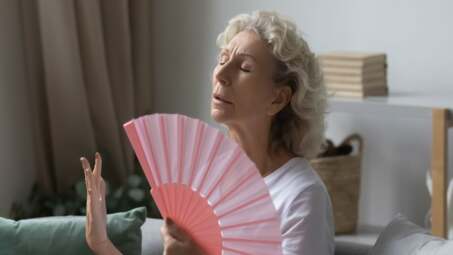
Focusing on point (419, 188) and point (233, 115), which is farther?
point (419, 188)

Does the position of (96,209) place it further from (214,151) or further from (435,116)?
(435,116)

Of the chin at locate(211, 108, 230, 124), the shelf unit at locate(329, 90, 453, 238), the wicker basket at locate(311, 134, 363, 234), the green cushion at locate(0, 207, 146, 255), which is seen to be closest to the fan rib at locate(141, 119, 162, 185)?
the chin at locate(211, 108, 230, 124)

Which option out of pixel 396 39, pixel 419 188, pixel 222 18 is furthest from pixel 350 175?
pixel 222 18

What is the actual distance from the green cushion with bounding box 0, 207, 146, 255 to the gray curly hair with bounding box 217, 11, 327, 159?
423mm

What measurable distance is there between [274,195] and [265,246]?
279 millimetres

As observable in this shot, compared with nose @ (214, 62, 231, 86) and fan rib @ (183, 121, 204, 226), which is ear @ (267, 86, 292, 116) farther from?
fan rib @ (183, 121, 204, 226)

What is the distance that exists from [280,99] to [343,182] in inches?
52.6

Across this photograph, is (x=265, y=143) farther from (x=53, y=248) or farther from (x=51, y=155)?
(x=51, y=155)

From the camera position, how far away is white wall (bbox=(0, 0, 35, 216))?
3279mm

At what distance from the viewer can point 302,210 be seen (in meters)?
1.98

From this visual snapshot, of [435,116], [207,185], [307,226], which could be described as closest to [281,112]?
[307,226]

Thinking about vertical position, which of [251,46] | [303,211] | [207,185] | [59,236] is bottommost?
[59,236]

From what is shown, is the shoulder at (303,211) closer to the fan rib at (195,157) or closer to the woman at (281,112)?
the woman at (281,112)

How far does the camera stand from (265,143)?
2.11m
